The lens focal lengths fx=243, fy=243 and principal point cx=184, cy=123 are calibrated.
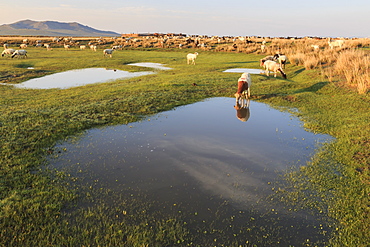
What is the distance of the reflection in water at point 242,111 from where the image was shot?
40.9 ft

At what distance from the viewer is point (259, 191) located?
20.7 feet

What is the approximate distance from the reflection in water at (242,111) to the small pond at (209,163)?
1.01 feet

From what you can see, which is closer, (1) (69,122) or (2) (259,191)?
(2) (259,191)

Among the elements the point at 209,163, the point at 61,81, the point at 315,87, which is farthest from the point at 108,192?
the point at 61,81

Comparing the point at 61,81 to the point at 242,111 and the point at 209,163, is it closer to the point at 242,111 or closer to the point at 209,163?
the point at 242,111

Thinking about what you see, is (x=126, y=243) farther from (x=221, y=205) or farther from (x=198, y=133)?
(x=198, y=133)

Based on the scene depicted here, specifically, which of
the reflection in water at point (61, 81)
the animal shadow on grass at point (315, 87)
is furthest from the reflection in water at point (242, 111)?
the reflection in water at point (61, 81)

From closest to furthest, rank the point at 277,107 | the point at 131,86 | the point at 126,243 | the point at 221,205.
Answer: the point at 126,243, the point at 221,205, the point at 277,107, the point at 131,86

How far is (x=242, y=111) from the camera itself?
537 inches

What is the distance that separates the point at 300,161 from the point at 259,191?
243 cm

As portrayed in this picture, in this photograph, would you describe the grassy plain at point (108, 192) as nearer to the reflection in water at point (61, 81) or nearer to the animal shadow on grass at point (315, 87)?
the animal shadow on grass at point (315, 87)

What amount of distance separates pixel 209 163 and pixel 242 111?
259 inches

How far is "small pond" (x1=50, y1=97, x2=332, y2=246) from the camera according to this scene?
211 inches

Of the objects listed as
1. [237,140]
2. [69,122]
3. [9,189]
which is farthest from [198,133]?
[9,189]
